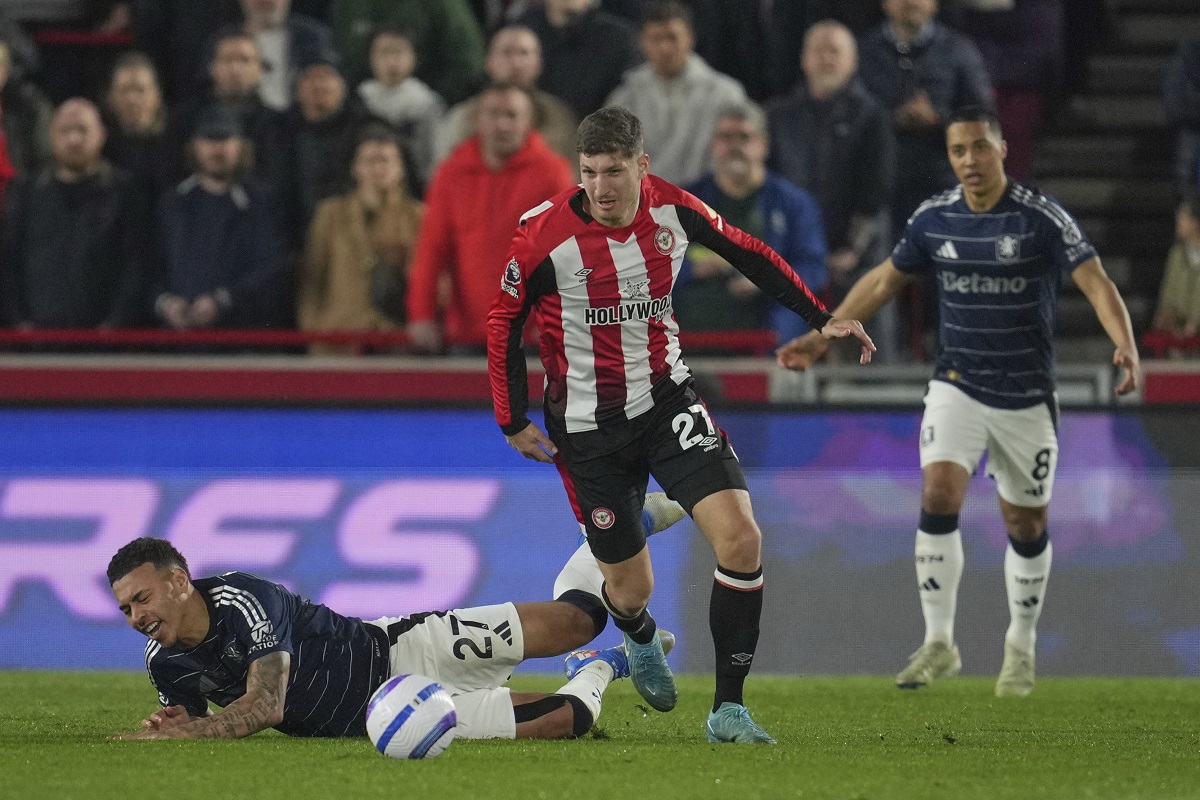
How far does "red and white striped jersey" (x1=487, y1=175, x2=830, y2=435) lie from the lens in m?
5.96

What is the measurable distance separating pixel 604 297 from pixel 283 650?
4.94ft

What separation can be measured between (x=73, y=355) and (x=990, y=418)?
4.91m

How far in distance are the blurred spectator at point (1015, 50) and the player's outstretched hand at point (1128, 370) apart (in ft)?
16.3

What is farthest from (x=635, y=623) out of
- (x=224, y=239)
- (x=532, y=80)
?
(x=532, y=80)

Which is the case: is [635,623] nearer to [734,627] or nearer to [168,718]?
[734,627]

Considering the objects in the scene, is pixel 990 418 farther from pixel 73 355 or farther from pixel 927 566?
pixel 73 355

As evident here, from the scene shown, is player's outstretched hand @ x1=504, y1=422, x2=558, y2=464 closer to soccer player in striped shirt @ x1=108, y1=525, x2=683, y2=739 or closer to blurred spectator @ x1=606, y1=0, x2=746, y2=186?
soccer player in striped shirt @ x1=108, y1=525, x2=683, y2=739

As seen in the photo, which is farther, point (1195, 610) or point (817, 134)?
point (817, 134)

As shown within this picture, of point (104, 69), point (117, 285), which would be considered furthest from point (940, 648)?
point (104, 69)

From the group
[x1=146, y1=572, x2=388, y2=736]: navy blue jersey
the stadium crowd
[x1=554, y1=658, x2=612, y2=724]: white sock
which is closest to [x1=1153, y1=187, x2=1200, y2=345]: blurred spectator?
the stadium crowd

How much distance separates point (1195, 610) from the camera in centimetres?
880

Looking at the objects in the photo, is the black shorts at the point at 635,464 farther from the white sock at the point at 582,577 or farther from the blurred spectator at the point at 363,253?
the blurred spectator at the point at 363,253

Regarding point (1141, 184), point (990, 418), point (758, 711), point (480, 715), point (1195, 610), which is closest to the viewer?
point (480, 715)

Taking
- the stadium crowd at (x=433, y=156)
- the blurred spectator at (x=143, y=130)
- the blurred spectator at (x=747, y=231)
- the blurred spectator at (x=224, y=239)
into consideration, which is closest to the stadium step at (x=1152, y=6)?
the stadium crowd at (x=433, y=156)
